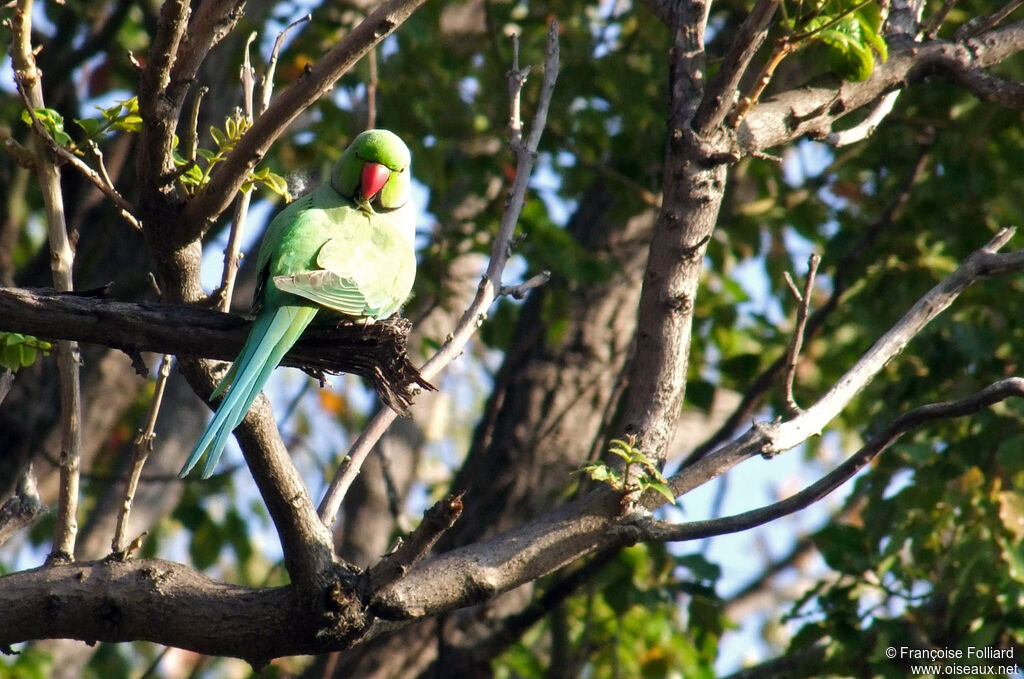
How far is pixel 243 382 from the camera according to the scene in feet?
7.02

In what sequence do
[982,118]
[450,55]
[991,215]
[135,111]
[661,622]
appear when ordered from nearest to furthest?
[135,111], [982,118], [991,215], [661,622], [450,55]

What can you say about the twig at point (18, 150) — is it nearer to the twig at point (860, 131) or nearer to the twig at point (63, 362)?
the twig at point (63, 362)

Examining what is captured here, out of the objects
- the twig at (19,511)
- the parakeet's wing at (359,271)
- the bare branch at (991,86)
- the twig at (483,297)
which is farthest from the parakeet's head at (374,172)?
the bare branch at (991,86)

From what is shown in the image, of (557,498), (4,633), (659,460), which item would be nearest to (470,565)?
(659,460)

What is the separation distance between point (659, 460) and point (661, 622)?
2586 mm

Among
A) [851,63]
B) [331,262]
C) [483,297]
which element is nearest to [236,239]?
[331,262]

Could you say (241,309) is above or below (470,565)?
above

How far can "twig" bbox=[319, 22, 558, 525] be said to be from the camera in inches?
93.2

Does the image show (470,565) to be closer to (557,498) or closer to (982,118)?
(557,498)

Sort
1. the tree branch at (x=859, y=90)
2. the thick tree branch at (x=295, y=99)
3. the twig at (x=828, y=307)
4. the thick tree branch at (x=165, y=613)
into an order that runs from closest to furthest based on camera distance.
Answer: the thick tree branch at (x=295, y=99) < the thick tree branch at (x=165, y=613) < the tree branch at (x=859, y=90) < the twig at (x=828, y=307)

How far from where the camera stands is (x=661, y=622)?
15.3 ft

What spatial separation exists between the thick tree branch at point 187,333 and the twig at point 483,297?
14 cm

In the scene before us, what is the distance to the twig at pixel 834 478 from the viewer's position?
6.91ft

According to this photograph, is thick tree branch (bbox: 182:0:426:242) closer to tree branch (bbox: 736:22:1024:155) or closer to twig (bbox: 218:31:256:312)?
twig (bbox: 218:31:256:312)
